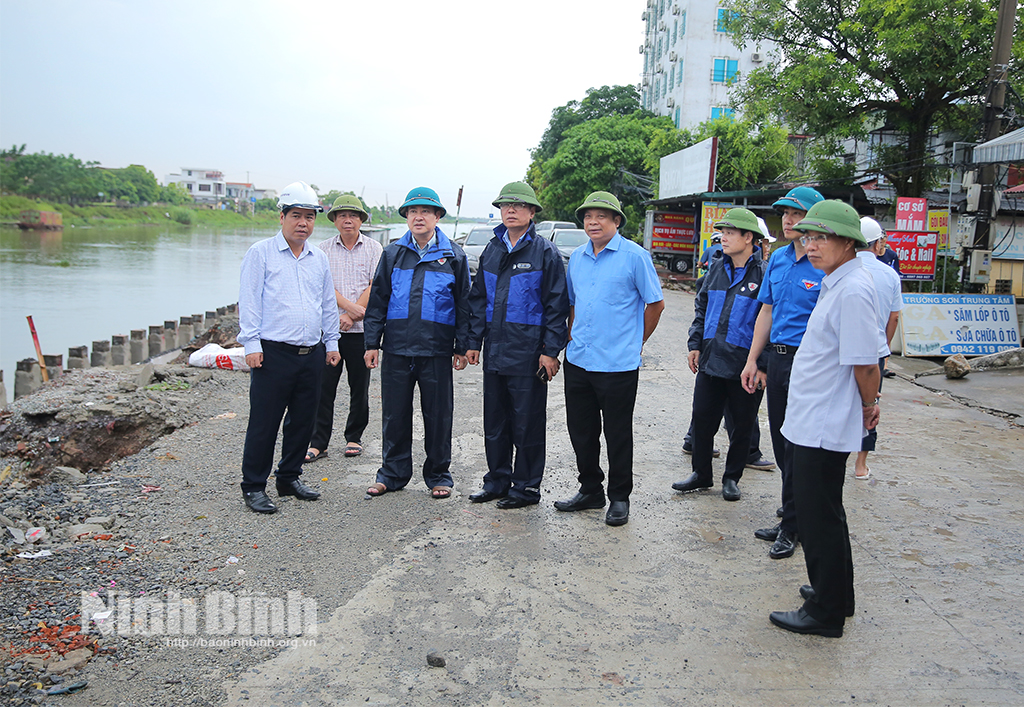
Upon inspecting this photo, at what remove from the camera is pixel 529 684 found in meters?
2.83

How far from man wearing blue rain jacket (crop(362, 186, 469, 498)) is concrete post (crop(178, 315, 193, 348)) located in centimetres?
1619

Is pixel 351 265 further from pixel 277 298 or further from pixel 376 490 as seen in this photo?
pixel 376 490

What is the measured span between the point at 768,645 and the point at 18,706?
2967 mm

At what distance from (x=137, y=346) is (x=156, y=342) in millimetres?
928

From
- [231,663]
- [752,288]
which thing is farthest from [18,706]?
[752,288]

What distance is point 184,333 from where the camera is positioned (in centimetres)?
1941

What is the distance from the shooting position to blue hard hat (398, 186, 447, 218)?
4.79 metres

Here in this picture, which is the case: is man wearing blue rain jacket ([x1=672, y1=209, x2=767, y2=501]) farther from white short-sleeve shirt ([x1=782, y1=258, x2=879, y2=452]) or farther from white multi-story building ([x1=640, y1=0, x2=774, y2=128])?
white multi-story building ([x1=640, y1=0, x2=774, y2=128])

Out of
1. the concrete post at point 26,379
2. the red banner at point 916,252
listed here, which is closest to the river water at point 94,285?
the concrete post at point 26,379

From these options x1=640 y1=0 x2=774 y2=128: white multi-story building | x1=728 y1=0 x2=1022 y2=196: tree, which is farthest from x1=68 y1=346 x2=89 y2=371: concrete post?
x1=640 y1=0 x2=774 y2=128: white multi-story building

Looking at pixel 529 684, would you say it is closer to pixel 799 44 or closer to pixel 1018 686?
pixel 1018 686

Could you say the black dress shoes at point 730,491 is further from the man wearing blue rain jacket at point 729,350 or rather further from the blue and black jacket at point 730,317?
the blue and black jacket at point 730,317

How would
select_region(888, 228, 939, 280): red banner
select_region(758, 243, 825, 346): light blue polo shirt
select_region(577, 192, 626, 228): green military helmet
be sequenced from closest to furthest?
1. select_region(758, 243, 825, 346): light blue polo shirt
2. select_region(577, 192, 626, 228): green military helmet
3. select_region(888, 228, 939, 280): red banner

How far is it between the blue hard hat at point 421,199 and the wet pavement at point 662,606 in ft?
6.32
